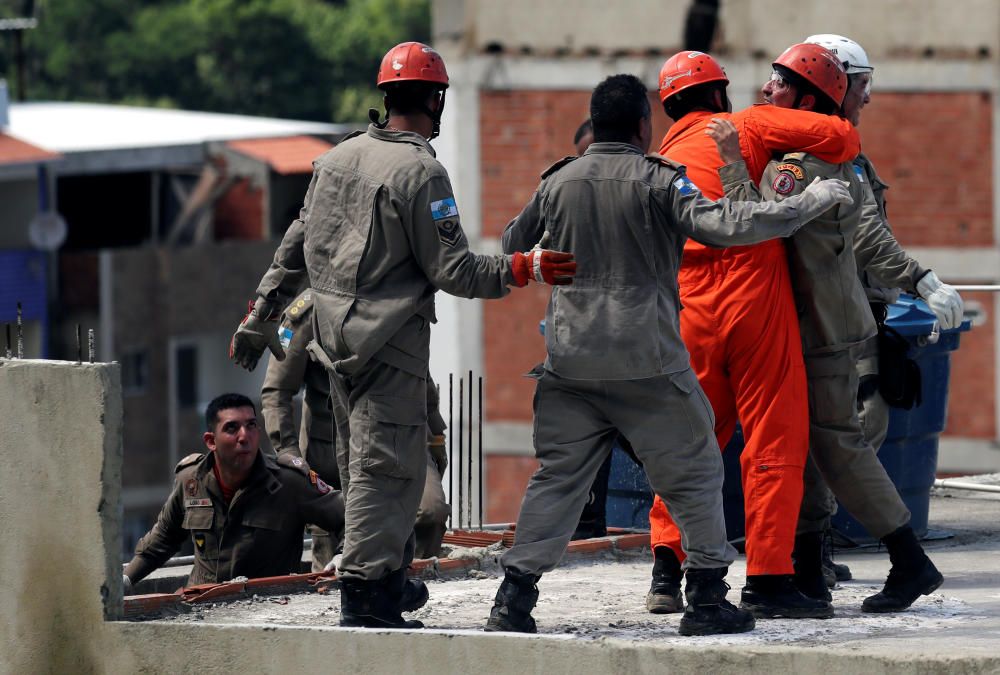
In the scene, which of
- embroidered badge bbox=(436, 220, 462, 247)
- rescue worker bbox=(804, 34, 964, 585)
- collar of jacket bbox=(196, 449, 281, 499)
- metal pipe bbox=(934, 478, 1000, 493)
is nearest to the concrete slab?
rescue worker bbox=(804, 34, 964, 585)

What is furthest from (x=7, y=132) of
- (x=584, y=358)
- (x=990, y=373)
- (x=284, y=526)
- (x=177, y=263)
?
(x=584, y=358)

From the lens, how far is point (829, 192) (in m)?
6.12

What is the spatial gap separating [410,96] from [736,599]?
2.20 m

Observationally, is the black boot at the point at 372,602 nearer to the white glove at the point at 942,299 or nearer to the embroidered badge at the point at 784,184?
the embroidered badge at the point at 784,184

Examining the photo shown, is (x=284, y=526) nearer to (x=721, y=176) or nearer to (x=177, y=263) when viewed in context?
(x=721, y=176)

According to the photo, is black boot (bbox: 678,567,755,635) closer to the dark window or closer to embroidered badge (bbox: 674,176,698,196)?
embroidered badge (bbox: 674,176,698,196)

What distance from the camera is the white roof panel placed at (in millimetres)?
30953

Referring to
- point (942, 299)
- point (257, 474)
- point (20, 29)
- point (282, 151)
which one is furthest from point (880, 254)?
point (20, 29)

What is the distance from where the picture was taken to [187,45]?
49.0 m

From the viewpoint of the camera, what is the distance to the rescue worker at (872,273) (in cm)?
671

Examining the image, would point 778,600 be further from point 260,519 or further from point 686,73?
point 260,519

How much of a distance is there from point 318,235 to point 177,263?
88.3 ft

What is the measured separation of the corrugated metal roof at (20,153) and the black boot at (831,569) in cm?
2153

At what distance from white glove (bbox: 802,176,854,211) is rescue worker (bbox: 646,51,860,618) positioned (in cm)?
32
